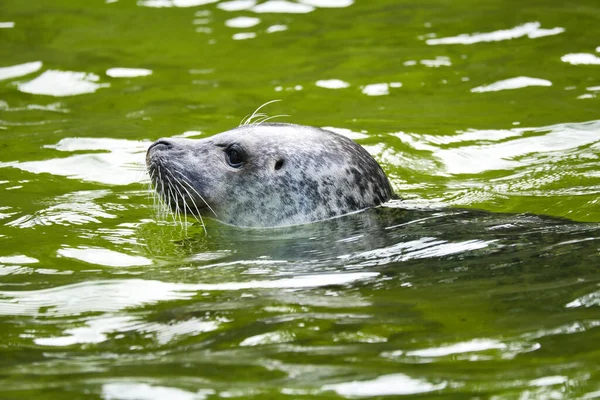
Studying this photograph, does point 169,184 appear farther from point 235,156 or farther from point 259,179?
point 259,179

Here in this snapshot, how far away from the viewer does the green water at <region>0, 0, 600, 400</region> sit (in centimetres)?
354

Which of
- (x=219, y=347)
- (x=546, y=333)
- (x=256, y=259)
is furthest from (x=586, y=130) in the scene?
(x=219, y=347)

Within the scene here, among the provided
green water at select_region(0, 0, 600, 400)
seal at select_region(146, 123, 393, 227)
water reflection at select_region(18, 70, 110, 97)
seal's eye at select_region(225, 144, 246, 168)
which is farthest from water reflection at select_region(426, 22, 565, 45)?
seal's eye at select_region(225, 144, 246, 168)

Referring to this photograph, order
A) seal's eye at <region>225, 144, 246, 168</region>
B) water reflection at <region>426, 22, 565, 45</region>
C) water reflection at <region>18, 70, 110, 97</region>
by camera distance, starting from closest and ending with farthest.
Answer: seal's eye at <region>225, 144, 246, 168</region> < water reflection at <region>18, 70, 110, 97</region> < water reflection at <region>426, 22, 565, 45</region>

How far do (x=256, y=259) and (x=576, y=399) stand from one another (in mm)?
2330

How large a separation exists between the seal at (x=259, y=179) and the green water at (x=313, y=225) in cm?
18

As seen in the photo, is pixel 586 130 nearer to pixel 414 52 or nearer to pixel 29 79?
pixel 414 52

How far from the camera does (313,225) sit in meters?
5.91

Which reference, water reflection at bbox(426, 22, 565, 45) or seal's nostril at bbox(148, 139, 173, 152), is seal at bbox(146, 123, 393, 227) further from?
water reflection at bbox(426, 22, 565, 45)

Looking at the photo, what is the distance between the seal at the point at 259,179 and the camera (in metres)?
5.98

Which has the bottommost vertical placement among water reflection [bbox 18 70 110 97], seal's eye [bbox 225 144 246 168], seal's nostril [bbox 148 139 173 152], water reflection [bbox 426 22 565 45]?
water reflection [bbox 426 22 565 45]

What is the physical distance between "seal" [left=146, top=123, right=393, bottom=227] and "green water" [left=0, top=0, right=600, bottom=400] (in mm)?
179

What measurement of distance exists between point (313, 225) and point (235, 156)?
26.2 inches

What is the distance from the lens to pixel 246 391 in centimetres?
327
